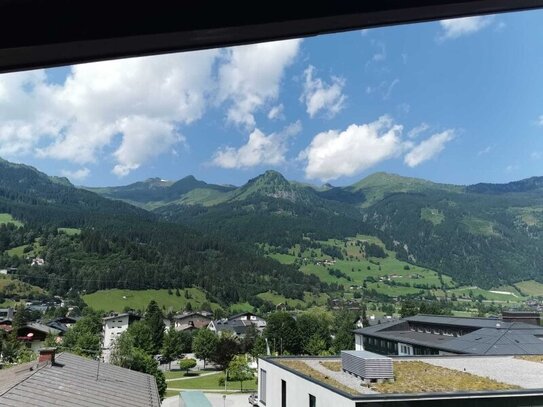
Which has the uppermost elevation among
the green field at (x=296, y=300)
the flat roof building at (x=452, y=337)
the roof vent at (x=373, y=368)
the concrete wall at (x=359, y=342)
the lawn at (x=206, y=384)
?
the green field at (x=296, y=300)

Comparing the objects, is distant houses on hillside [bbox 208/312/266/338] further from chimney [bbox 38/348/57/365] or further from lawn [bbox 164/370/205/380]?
chimney [bbox 38/348/57/365]

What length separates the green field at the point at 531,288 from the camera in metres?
48.1

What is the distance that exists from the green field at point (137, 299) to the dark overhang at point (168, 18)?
54101 millimetres

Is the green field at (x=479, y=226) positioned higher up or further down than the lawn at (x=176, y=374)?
higher up

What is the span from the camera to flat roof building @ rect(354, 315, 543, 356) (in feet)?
57.3

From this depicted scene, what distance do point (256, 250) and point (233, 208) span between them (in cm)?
4393

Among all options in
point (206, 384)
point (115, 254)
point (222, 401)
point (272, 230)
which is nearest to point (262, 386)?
point (222, 401)

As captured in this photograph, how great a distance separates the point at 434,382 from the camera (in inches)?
348

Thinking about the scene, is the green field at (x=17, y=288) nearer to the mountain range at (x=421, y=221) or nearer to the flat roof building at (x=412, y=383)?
the flat roof building at (x=412, y=383)

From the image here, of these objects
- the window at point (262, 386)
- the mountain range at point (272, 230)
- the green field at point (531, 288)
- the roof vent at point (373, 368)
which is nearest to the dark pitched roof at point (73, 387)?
the roof vent at point (373, 368)

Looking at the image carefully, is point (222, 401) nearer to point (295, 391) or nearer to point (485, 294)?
point (295, 391)

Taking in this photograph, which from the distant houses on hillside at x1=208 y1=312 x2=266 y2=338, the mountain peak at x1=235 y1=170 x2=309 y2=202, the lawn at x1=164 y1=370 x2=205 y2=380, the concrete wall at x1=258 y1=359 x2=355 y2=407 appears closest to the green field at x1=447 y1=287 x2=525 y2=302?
the distant houses on hillside at x1=208 y1=312 x2=266 y2=338

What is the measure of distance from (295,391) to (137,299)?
52520 mm

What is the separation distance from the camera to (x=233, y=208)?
15000cm
